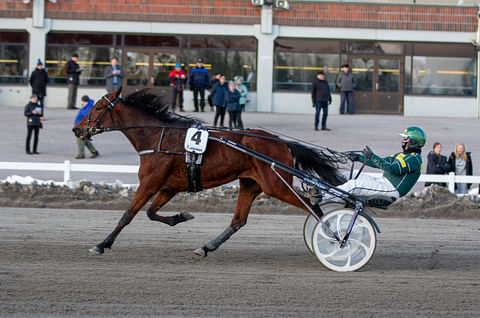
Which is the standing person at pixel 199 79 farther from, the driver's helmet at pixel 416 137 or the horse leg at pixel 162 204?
the driver's helmet at pixel 416 137

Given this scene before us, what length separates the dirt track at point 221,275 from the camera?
5859mm

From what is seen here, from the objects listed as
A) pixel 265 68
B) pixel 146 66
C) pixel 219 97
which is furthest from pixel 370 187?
pixel 146 66

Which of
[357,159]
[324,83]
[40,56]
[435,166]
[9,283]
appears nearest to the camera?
[9,283]

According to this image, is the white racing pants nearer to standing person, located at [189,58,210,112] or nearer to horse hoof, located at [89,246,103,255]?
horse hoof, located at [89,246,103,255]

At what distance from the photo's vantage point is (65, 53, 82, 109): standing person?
2347 centimetres

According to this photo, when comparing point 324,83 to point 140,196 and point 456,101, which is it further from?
point 140,196

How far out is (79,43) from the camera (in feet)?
88.2

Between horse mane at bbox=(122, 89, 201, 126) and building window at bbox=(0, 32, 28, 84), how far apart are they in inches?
784

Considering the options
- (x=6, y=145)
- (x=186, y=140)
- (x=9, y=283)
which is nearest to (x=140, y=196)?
(x=186, y=140)

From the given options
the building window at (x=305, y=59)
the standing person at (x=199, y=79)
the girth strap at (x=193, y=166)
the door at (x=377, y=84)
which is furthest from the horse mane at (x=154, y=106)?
the door at (x=377, y=84)

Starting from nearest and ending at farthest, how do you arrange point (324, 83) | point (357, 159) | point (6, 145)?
point (357, 159)
point (6, 145)
point (324, 83)

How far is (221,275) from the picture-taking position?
7023 millimetres

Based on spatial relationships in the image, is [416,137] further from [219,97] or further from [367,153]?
[219,97]

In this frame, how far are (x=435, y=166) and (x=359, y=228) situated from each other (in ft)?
22.8
